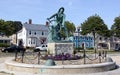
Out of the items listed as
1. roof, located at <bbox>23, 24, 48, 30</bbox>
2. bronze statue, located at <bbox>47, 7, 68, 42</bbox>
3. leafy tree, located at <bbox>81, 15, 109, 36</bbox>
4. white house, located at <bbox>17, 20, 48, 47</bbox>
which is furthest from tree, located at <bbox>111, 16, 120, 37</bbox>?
bronze statue, located at <bbox>47, 7, 68, 42</bbox>

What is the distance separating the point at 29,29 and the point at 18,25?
5607 centimetres

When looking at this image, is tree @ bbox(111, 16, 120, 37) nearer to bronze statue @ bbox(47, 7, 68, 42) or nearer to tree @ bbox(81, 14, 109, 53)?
tree @ bbox(81, 14, 109, 53)

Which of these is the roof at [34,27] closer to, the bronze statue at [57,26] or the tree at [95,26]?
the tree at [95,26]

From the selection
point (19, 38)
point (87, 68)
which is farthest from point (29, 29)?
point (87, 68)

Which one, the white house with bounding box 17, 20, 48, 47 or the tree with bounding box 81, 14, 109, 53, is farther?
the white house with bounding box 17, 20, 48, 47

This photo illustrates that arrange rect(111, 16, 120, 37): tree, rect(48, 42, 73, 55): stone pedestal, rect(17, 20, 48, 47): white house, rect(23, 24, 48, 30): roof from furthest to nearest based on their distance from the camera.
Answer: 1. rect(23, 24, 48, 30): roof
2. rect(17, 20, 48, 47): white house
3. rect(111, 16, 120, 37): tree
4. rect(48, 42, 73, 55): stone pedestal

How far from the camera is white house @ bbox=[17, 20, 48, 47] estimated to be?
263 ft

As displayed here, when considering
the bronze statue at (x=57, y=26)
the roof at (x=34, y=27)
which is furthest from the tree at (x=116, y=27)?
the bronze statue at (x=57, y=26)

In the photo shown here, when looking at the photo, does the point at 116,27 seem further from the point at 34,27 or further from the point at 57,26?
the point at 57,26

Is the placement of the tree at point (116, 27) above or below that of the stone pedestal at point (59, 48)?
above

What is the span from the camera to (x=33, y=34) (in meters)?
81.7

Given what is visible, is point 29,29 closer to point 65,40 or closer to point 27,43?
point 27,43

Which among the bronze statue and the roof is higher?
the roof

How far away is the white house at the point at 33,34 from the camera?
263 feet
